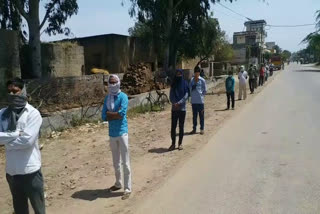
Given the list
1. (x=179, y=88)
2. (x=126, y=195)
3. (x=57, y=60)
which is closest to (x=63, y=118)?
(x=179, y=88)

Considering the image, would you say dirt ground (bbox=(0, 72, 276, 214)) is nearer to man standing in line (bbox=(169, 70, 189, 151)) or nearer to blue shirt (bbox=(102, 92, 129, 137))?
man standing in line (bbox=(169, 70, 189, 151))

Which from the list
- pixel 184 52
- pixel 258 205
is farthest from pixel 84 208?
pixel 184 52

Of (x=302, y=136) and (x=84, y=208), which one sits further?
(x=302, y=136)

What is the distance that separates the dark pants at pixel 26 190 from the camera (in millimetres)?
3584

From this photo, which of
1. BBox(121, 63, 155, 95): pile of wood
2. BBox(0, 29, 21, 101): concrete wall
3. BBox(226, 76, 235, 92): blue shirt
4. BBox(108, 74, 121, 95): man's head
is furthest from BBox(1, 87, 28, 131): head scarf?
BBox(121, 63, 155, 95): pile of wood

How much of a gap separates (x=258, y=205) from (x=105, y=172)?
3021mm

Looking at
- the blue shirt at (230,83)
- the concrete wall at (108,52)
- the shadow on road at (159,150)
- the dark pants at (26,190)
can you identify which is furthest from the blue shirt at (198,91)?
the concrete wall at (108,52)

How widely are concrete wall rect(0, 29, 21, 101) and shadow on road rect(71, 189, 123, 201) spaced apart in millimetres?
6707

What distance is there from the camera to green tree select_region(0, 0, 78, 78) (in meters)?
13.7

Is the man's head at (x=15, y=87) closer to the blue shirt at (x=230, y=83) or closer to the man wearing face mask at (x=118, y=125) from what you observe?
the man wearing face mask at (x=118, y=125)

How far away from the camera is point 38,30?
551 inches

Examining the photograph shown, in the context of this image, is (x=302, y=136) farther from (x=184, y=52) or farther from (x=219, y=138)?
(x=184, y=52)

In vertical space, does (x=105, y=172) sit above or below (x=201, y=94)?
below

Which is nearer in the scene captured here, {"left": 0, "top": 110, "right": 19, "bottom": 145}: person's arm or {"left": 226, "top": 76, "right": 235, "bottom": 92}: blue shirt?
{"left": 0, "top": 110, "right": 19, "bottom": 145}: person's arm
